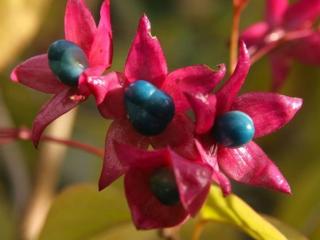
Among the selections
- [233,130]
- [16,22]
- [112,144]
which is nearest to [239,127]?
[233,130]

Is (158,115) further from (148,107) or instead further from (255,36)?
(255,36)

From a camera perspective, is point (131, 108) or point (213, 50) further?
point (213, 50)

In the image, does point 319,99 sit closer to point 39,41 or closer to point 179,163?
point 39,41

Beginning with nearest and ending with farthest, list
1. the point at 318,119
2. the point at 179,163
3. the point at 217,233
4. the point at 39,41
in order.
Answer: the point at 179,163 < the point at 217,233 < the point at 318,119 < the point at 39,41

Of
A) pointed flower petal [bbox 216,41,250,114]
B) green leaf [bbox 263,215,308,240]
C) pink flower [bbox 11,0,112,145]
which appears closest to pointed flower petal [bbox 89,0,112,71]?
pink flower [bbox 11,0,112,145]

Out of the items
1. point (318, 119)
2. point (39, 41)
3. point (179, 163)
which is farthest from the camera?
point (39, 41)

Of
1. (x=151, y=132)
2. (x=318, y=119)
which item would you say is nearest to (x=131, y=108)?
(x=151, y=132)
